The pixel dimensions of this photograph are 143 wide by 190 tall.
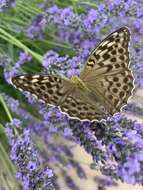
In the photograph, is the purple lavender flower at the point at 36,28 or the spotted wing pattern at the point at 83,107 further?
the purple lavender flower at the point at 36,28

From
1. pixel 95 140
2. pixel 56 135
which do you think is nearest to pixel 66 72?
pixel 95 140

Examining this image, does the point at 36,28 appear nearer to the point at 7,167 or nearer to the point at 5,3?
the point at 5,3

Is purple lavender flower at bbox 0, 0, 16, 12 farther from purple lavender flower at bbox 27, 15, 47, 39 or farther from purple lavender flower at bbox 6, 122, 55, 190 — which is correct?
purple lavender flower at bbox 6, 122, 55, 190

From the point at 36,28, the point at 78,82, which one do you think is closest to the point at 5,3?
the point at 36,28

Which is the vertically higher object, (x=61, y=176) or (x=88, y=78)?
(x=88, y=78)

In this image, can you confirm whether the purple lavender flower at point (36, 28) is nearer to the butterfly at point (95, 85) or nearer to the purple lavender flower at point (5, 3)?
the purple lavender flower at point (5, 3)

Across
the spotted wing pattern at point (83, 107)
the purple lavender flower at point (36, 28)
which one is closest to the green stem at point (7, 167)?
the purple lavender flower at point (36, 28)

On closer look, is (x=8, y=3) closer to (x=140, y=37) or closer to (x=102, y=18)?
(x=102, y=18)
